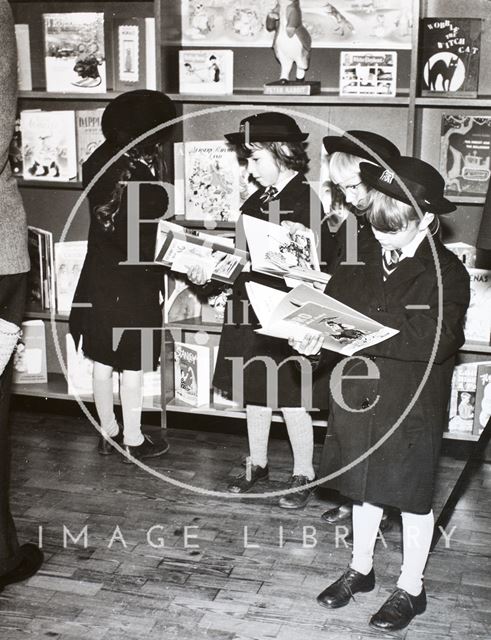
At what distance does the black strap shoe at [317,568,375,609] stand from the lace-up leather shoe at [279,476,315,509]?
663mm

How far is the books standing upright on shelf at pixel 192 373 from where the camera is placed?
4.03 meters

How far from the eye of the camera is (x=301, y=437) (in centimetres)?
344

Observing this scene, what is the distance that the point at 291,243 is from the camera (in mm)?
2916

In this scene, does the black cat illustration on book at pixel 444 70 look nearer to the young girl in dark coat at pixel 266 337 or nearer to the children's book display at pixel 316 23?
the children's book display at pixel 316 23

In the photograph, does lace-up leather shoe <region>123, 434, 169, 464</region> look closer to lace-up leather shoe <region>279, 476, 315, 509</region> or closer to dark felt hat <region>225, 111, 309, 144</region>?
lace-up leather shoe <region>279, 476, 315, 509</region>

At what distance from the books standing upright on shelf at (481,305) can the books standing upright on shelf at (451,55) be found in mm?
764

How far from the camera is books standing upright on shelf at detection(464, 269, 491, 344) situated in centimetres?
374

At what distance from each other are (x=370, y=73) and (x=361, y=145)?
848mm

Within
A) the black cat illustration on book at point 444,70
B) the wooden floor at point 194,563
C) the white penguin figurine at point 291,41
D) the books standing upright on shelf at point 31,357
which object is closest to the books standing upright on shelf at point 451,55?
the black cat illustration on book at point 444,70

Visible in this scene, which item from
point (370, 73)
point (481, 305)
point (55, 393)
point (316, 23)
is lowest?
point (55, 393)

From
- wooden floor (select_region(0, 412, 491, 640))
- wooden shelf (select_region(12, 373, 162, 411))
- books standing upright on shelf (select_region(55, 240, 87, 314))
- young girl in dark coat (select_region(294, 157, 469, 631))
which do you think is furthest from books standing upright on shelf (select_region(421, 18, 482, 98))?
wooden shelf (select_region(12, 373, 162, 411))

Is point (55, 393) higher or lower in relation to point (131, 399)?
lower

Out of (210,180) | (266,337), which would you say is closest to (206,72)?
(210,180)

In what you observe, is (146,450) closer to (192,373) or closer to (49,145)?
(192,373)
